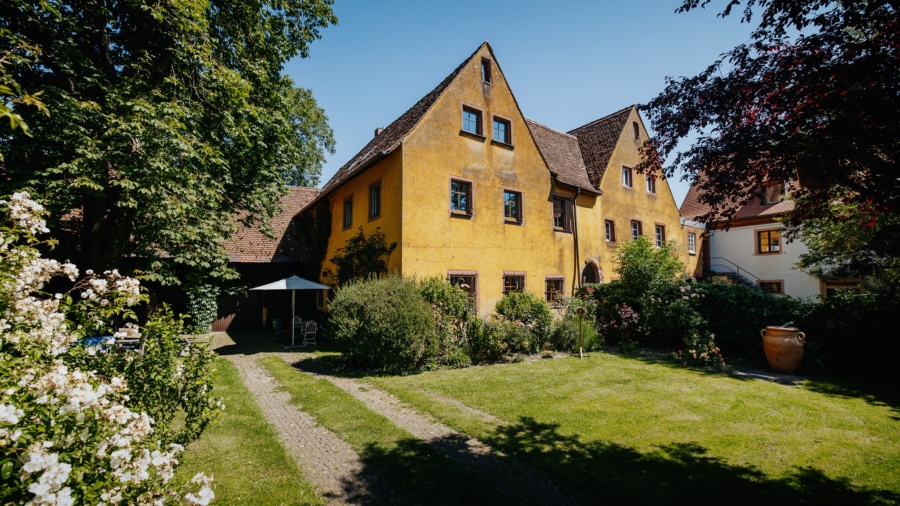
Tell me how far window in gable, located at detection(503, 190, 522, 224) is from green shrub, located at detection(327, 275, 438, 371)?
22.0 ft

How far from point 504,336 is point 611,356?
3720 mm

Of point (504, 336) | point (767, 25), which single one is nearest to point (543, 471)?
point (767, 25)

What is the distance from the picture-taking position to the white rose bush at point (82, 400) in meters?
1.71

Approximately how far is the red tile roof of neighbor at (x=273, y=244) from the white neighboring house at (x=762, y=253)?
2386 centimetres

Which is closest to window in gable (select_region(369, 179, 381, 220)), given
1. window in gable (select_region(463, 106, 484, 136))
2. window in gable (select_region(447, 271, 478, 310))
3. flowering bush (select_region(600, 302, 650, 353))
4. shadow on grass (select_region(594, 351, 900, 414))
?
window in gable (select_region(447, 271, 478, 310))

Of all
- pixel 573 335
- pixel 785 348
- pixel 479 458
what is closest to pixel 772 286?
pixel 785 348

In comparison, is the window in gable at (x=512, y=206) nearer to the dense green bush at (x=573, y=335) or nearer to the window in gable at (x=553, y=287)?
the window in gable at (x=553, y=287)

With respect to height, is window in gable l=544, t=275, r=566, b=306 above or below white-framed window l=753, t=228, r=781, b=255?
below

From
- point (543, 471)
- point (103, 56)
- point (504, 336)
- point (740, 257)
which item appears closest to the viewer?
point (543, 471)

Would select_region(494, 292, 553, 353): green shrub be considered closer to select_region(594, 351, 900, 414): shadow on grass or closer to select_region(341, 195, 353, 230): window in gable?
select_region(594, 351, 900, 414): shadow on grass

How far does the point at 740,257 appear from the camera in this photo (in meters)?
25.8

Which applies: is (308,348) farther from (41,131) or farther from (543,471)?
(543,471)

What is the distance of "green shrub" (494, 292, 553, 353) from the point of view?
12.6 m

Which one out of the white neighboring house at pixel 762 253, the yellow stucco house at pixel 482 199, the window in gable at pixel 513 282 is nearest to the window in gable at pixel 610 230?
the yellow stucco house at pixel 482 199
